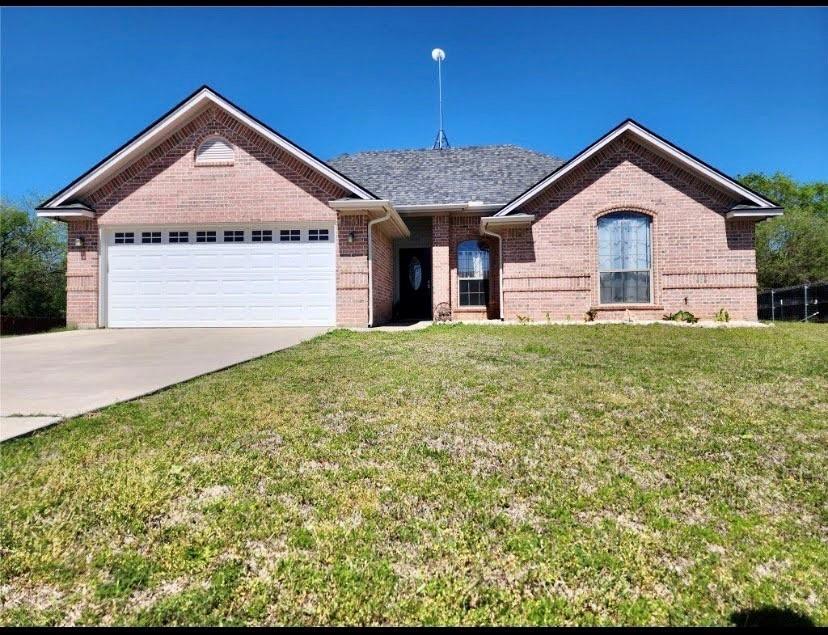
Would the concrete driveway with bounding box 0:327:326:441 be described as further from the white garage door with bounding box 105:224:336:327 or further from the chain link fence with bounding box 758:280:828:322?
the chain link fence with bounding box 758:280:828:322

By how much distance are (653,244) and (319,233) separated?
9.19 m

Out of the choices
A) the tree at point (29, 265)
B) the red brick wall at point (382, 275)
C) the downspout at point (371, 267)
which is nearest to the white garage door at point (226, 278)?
the downspout at point (371, 267)

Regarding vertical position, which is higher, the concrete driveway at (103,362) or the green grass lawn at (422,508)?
the concrete driveway at (103,362)

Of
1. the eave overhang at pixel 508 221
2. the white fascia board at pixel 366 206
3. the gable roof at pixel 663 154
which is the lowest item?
the eave overhang at pixel 508 221

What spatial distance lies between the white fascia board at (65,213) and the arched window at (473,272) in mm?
10301

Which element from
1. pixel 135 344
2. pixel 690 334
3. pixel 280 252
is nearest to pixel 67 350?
pixel 135 344

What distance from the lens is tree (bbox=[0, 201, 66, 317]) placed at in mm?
22984

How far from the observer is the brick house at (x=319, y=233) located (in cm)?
1243

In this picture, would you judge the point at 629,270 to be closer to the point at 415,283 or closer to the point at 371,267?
the point at 415,283

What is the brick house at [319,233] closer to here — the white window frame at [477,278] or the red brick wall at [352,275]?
the red brick wall at [352,275]

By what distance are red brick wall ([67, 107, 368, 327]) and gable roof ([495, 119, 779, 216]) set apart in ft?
16.6

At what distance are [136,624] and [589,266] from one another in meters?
13.3

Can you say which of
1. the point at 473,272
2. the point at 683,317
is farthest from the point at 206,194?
the point at 683,317

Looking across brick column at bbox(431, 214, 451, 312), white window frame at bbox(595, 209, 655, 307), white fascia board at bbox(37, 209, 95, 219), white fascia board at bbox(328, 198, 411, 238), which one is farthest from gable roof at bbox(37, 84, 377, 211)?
white window frame at bbox(595, 209, 655, 307)
